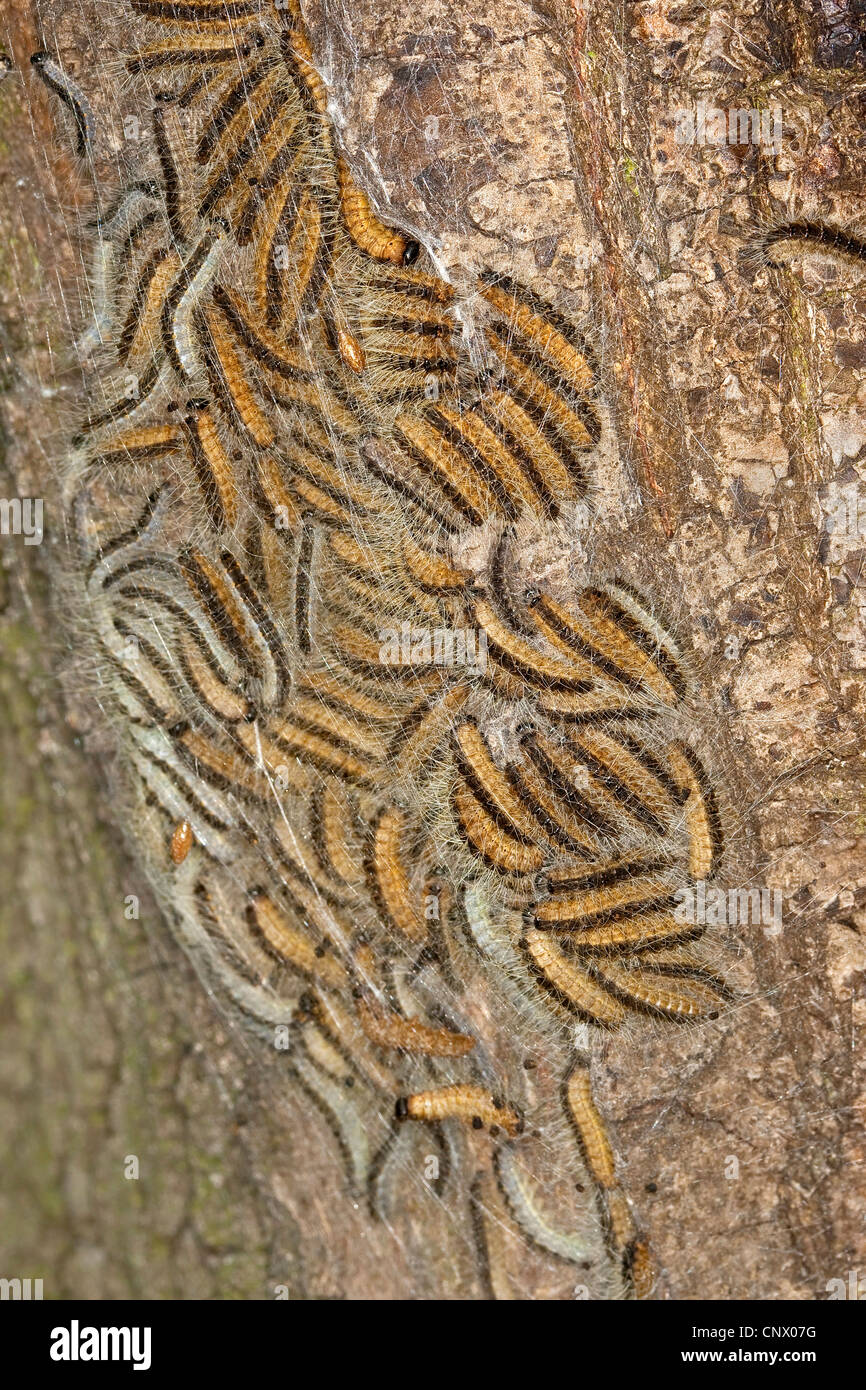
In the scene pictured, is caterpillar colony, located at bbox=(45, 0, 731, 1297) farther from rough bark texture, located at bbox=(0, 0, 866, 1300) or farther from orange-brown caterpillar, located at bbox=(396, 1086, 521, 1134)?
rough bark texture, located at bbox=(0, 0, 866, 1300)

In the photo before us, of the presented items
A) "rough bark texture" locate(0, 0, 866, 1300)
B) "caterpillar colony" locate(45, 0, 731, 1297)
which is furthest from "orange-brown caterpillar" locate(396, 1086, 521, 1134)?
"rough bark texture" locate(0, 0, 866, 1300)

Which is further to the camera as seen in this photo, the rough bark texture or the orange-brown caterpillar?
the orange-brown caterpillar

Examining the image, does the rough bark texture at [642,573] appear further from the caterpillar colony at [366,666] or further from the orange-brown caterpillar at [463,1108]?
the orange-brown caterpillar at [463,1108]

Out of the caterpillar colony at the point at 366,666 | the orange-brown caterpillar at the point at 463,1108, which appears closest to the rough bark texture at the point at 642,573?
the caterpillar colony at the point at 366,666
